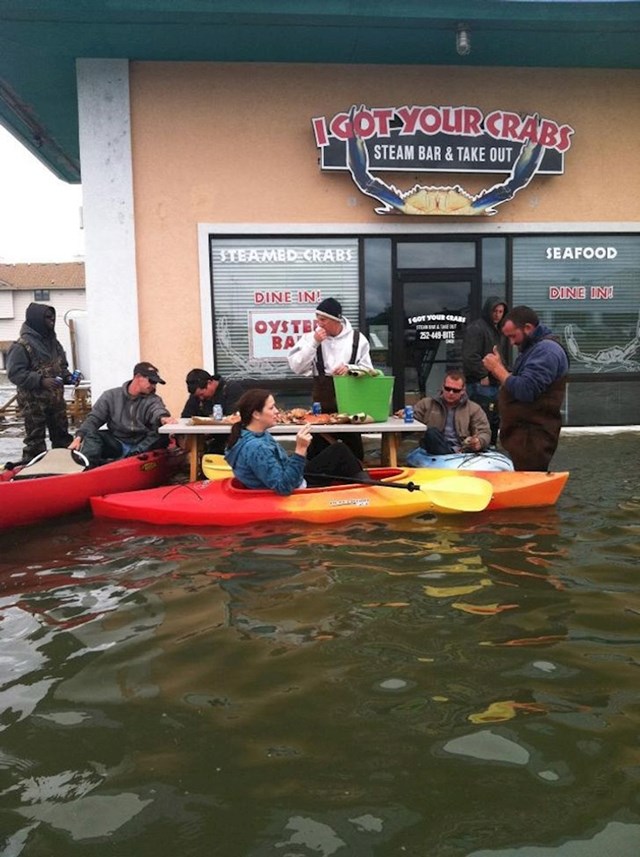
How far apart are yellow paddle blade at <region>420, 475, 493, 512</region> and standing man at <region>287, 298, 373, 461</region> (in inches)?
49.9

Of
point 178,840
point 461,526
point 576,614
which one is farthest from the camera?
point 461,526

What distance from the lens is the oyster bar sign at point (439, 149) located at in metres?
9.66

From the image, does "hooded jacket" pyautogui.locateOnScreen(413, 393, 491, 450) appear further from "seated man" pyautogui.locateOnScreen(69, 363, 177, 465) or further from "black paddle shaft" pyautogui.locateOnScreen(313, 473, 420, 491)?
"seated man" pyautogui.locateOnScreen(69, 363, 177, 465)

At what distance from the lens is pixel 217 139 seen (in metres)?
9.62

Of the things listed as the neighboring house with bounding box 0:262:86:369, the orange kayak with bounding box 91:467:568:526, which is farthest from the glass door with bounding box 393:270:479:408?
the neighboring house with bounding box 0:262:86:369

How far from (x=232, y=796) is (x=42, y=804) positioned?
0.61 m

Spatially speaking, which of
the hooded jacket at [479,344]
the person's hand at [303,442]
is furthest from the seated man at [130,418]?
the hooded jacket at [479,344]

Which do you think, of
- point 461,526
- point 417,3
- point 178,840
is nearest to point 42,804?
point 178,840

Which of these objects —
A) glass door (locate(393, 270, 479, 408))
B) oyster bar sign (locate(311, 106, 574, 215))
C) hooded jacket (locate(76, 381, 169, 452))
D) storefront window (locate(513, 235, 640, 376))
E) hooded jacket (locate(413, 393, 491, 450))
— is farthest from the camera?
storefront window (locate(513, 235, 640, 376))

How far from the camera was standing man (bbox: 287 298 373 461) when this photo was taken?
673 centimetres

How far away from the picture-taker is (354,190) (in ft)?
32.5

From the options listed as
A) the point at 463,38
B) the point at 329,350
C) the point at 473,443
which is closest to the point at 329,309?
the point at 329,350

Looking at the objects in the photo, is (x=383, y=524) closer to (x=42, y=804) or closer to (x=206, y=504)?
(x=206, y=504)

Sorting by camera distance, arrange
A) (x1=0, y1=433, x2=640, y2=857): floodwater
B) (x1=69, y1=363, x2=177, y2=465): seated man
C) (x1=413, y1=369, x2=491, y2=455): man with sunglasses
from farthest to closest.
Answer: (x1=69, y1=363, x2=177, y2=465): seated man, (x1=413, y1=369, x2=491, y2=455): man with sunglasses, (x1=0, y1=433, x2=640, y2=857): floodwater
